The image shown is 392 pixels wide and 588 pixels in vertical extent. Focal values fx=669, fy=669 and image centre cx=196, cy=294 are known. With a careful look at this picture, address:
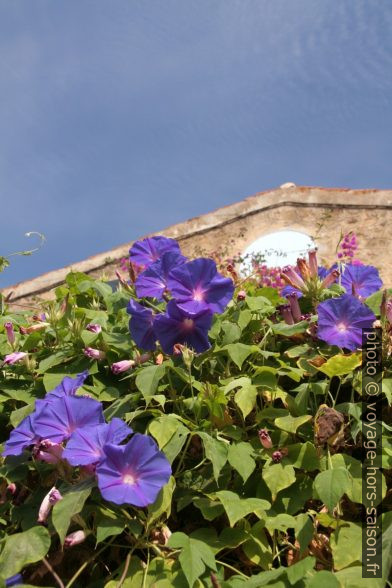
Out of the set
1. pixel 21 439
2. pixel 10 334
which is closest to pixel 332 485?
pixel 21 439

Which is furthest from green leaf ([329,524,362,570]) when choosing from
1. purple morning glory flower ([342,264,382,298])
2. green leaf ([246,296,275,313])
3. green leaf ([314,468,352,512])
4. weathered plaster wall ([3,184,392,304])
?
weathered plaster wall ([3,184,392,304])

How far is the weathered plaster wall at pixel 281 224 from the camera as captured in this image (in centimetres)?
832

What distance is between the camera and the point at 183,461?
1680 mm

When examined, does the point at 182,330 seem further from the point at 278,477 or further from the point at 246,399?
the point at 278,477

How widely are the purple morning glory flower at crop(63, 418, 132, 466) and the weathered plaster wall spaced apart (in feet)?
22.6

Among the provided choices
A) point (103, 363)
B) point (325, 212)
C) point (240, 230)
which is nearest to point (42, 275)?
point (240, 230)

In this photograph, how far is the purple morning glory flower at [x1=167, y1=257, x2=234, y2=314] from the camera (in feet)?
5.55

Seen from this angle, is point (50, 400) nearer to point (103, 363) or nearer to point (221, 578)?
point (103, 363)

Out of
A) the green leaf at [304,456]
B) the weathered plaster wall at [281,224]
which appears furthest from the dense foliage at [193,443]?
the weathered plaster wall at [281,224]

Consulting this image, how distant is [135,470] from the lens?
4.66 feet

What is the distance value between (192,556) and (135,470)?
21 centimetres

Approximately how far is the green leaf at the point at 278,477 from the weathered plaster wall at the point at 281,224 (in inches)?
271

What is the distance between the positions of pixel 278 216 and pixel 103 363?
7067 millimetres

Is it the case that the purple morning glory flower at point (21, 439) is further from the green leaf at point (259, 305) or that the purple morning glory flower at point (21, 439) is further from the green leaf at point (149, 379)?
the green leaf at point (259, 305)
